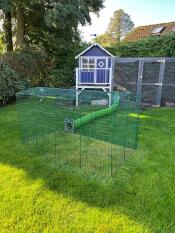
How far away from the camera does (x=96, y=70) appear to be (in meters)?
8.46

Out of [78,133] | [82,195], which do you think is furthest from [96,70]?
[82,195]

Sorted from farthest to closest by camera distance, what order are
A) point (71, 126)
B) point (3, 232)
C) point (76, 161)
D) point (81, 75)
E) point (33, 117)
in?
point (81, 75) < point (33, 117) < point (71, 126) < point (76, 161) < point (3, 232)

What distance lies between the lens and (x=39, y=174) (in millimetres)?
3457

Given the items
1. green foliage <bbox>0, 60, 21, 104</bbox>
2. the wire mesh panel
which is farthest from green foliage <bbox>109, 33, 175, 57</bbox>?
green foliage <bbox>0, 60, 21, 104</bbox>

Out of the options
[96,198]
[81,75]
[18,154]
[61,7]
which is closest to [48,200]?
[96,198]

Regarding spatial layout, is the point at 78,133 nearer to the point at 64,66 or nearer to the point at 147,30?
the point at 64,66

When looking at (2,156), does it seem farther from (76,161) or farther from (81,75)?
(81,75)

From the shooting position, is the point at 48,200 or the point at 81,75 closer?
the point at 48,200

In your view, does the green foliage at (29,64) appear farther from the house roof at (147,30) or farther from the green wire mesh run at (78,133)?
the house roof at (147,30)

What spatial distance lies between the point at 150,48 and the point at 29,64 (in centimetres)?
545

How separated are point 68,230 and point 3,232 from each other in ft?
2.08

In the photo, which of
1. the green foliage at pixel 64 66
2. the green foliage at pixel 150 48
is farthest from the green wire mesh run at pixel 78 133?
the green foliage at pixel 150 48

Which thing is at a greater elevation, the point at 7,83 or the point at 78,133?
the point at 7,83

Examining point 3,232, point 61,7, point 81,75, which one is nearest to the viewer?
point 3,232
